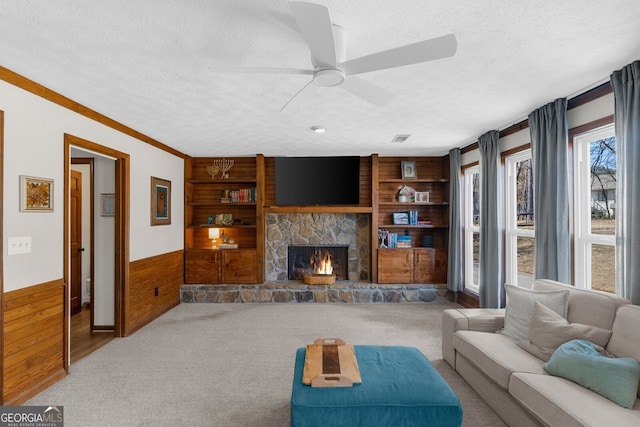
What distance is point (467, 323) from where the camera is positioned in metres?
3.02

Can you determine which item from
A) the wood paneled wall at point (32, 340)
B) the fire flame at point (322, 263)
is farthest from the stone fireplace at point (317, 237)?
the wood paneled wall at point (32, 340)

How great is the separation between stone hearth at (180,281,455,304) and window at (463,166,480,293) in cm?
46

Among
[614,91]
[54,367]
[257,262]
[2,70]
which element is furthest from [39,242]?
[614,91]

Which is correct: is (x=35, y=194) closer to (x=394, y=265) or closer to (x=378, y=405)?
(x=378, y=405)

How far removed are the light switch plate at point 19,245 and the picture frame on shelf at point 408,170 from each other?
5093 millimetres

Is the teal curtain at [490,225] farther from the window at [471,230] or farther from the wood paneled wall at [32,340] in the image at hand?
the wood paneled wall at [32,340]

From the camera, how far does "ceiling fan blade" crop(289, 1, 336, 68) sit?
140 centimetres

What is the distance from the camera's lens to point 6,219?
7.92 feet

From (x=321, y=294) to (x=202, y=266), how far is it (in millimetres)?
2104

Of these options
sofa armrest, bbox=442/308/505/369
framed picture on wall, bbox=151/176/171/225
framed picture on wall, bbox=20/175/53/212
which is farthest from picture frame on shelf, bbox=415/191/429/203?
framed picture on wall, bbox=20/175/53/212

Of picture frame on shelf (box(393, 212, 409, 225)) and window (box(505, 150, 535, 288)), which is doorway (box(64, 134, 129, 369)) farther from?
window (box(505, 150, 535, 288))

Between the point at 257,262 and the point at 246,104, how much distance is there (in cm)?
319

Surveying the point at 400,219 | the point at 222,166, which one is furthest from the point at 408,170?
the point at 222,166

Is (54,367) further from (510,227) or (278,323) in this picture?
(510,227)
